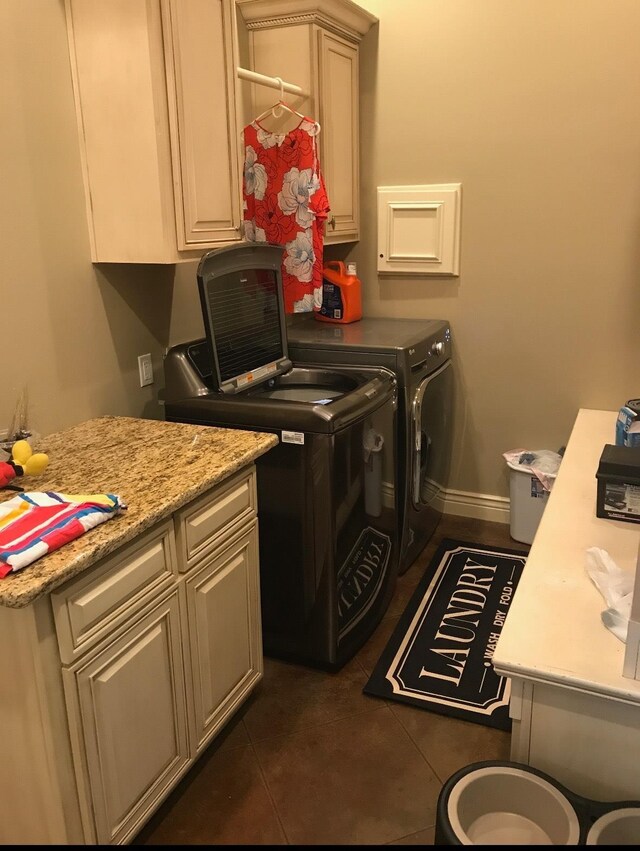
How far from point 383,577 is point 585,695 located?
1.34 metres

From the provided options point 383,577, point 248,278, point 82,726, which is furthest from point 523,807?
point 248,278

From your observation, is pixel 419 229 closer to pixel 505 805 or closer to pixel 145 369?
pixel 145 369

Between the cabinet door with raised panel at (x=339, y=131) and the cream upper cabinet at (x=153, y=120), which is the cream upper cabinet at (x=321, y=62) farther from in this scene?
→ the cream upper cabinet at (x=153, y=120)

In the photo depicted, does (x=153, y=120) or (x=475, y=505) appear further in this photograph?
(x=475, y=505)

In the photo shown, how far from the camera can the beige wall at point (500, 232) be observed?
2.47 m

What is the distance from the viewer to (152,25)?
1.90 meters

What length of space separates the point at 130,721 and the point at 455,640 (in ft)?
4.38

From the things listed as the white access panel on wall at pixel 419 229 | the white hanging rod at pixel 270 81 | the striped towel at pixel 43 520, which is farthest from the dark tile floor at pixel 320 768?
the white hanging rod at pixel 270 81

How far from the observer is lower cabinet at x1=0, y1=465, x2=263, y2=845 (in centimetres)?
137

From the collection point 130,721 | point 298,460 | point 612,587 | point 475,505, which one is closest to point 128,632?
point 130,721

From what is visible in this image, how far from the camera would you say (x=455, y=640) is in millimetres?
2521

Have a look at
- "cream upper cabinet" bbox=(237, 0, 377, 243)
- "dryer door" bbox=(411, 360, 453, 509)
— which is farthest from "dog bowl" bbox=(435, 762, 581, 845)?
"cream upper cabinet" bbox=(237, 0, 377, 243)

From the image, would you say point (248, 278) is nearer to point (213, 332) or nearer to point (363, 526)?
point (213, 332)

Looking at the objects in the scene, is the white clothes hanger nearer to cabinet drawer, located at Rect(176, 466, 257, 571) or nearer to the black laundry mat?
cabinet drawer, located at Rect(176, 466, 257, 571)
